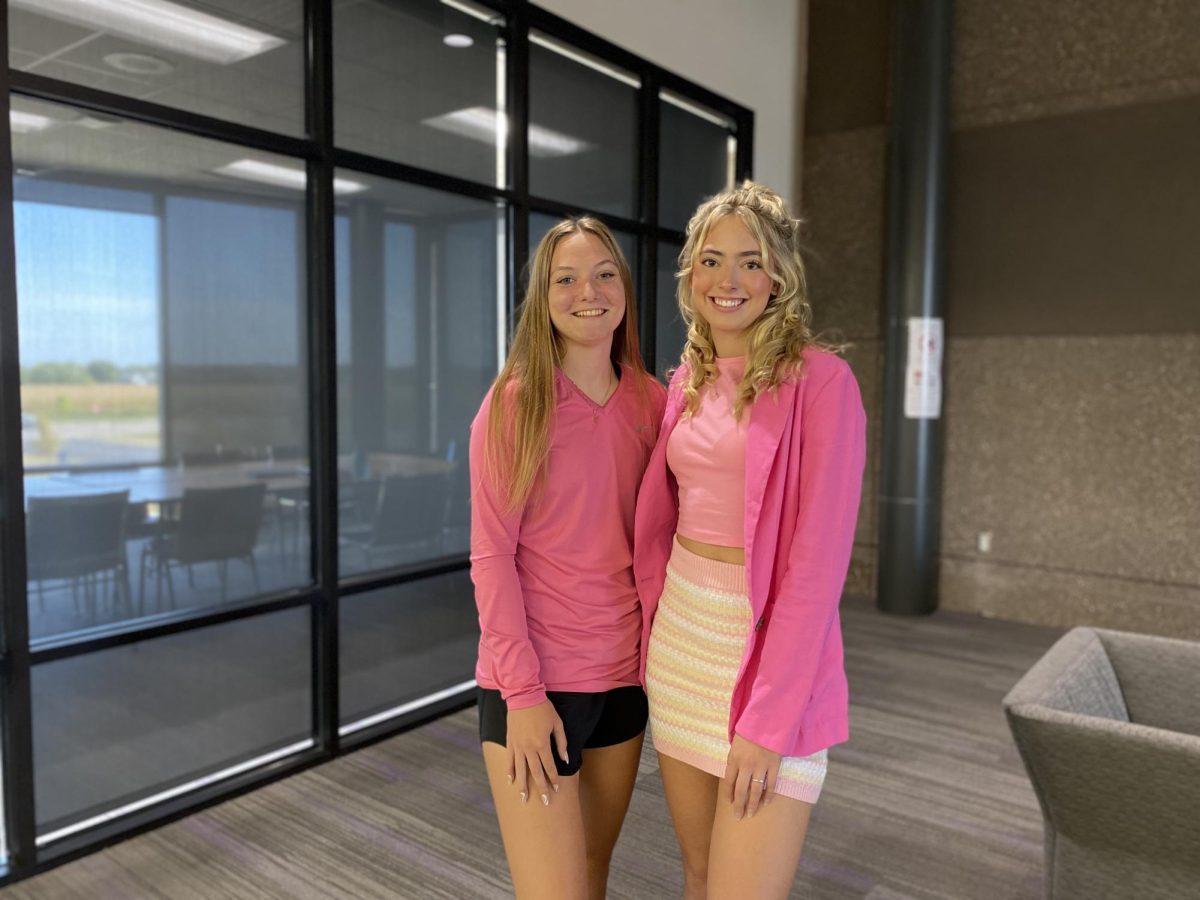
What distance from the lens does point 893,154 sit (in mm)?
5410

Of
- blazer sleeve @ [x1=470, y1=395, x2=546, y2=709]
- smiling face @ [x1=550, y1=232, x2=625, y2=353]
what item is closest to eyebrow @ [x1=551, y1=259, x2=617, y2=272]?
smiling face @ [x1=550, y1=232, x2=625, y2=353]

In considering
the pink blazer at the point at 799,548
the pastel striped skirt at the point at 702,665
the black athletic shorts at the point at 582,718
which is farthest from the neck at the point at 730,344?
the black athletic shorts at the point at 582,718

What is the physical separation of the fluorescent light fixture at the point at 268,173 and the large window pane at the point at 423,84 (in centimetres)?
23

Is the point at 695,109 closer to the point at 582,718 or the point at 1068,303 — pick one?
the point at 1068,303

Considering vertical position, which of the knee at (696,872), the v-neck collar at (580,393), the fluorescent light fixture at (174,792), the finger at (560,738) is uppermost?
the v-neck collar at (580,393)

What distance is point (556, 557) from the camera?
4.92 feet

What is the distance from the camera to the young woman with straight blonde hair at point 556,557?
1451 mm

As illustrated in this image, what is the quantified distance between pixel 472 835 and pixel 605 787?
1.35 meters

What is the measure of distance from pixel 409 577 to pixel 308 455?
2.37 ft

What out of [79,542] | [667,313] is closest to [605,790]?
[79,542]

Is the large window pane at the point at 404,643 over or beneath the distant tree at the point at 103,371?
beneath

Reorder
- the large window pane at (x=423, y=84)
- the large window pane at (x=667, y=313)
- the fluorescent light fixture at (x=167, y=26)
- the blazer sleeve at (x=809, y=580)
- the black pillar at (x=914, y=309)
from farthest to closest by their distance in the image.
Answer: the black pillar at (x=914, y=309) → the large window pane at (x=667, y=313) → the large window pane at (x=423, y=84) → the fluorescent light fixture at (x=167, y=26) → the blazer sleeve at (x=809, y=580)

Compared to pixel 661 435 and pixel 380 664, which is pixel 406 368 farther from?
pixel 661 435

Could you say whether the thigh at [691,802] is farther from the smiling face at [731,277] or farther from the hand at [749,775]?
the smiling face at [731,277]
